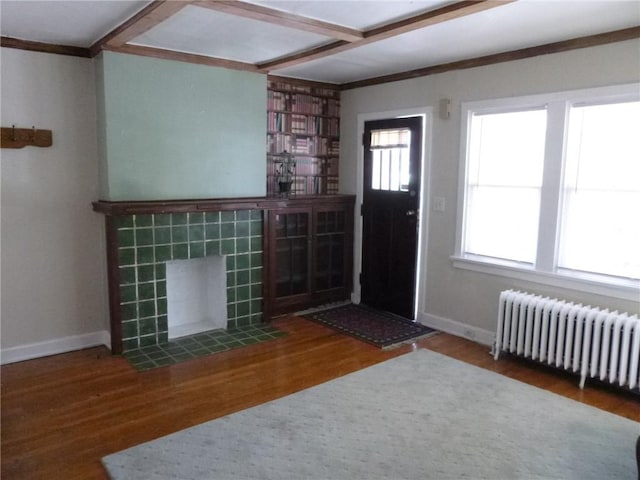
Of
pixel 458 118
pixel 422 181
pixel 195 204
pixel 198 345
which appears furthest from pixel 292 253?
pixel 458 118

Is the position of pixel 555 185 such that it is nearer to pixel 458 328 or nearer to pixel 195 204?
pixel 458 328

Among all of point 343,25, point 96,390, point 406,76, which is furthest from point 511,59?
point 96,390

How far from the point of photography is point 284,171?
4.84 meters

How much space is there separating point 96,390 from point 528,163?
3.55 meters

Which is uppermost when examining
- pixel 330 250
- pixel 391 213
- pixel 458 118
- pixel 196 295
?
pixel 458 118

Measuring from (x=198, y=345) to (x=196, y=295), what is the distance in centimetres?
63

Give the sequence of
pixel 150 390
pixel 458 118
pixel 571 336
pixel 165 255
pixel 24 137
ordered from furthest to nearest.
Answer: pixel 458 118
pixel 165 255
pixel 24 137
pixel 571 336
pixel 150 390

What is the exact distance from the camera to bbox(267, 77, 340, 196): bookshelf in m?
4.82

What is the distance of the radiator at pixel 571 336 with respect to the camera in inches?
121

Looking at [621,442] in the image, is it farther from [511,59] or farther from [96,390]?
[96,390]

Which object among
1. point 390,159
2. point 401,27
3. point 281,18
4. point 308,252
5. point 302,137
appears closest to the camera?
point 281,18

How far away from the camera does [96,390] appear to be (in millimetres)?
3186

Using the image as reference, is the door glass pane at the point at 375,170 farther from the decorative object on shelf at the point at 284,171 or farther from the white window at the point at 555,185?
the white window at the point at 555,185

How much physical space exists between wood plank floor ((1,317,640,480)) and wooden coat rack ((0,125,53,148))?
162 cm
